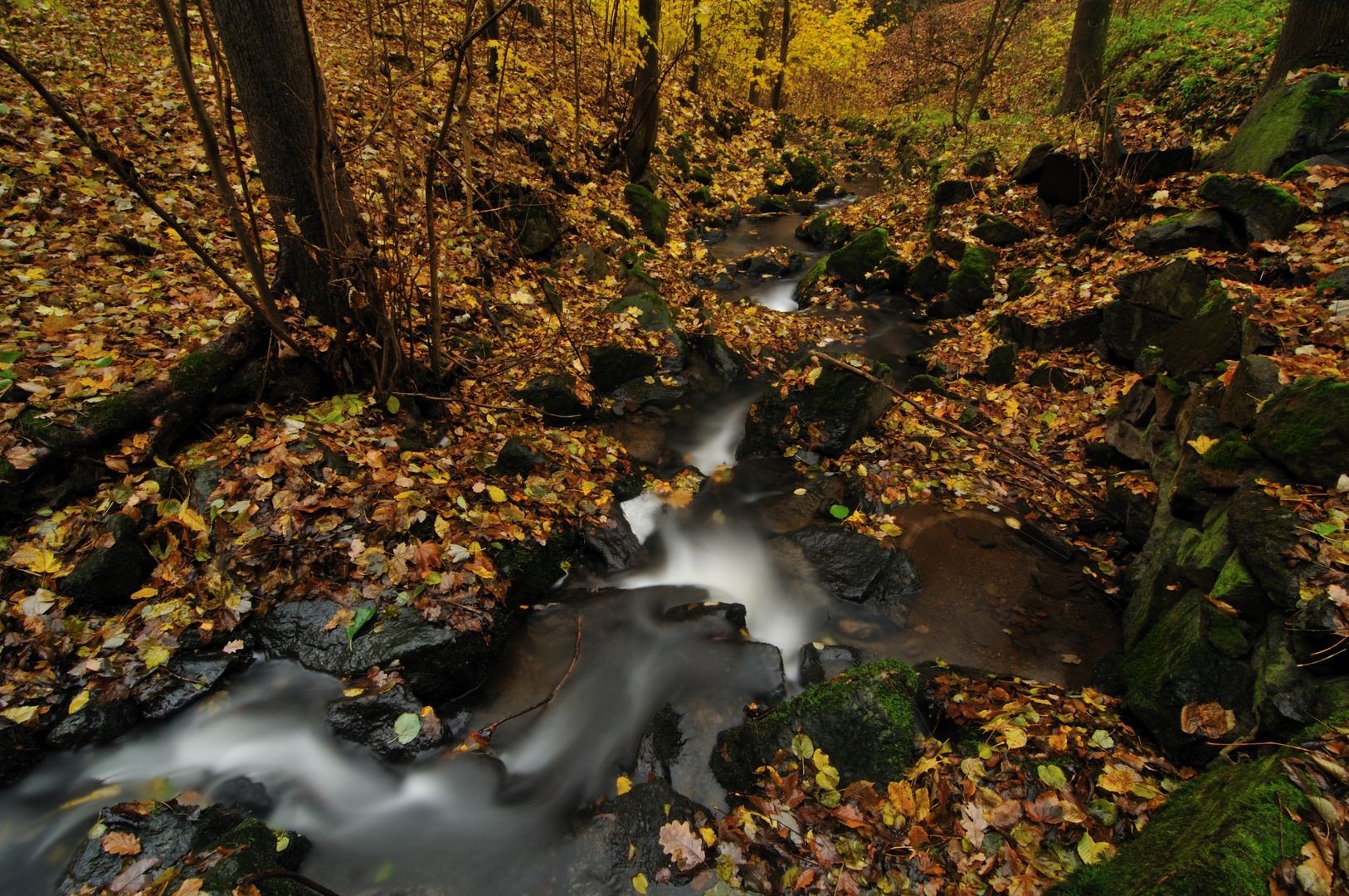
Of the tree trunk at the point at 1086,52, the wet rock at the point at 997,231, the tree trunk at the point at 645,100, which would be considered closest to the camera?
the wet rock at the point at 997,231

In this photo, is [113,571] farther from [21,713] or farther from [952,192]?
[952,192]

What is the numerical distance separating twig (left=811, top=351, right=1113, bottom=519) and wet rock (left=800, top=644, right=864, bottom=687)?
9.47 feet

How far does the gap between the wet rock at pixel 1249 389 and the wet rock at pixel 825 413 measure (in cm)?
301

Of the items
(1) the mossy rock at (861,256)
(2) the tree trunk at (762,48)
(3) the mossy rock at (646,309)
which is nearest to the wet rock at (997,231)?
(1) the mossy rock at (861,256)

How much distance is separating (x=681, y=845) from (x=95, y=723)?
3.82m

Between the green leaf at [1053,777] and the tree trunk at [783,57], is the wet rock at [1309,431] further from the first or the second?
the tree trunk at [783,57]

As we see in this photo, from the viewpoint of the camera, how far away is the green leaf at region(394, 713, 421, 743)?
379 cm

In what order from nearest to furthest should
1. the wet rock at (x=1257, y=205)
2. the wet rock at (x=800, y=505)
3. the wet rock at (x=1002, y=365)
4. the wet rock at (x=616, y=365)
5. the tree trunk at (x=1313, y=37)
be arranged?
1. the wet rock at (x=1257, y=205)
2. the wet rock at (x=800, y=505)
3. the tree trunk at (x=1313, y=37)
4. the wet rock at (x=1002, y=365)
5. the wet rock at (x=616, y=365)

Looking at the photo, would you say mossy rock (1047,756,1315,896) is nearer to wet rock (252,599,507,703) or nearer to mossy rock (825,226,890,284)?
wet rock (252,599,507,703)

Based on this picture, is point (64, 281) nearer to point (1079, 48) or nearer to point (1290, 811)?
point (1290, 811)

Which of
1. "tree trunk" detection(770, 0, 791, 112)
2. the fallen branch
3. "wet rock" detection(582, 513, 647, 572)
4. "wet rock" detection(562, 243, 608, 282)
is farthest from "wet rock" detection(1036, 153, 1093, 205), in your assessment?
"tree trunk" detection(770, 0, 791, 112)

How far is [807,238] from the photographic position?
45.0ft

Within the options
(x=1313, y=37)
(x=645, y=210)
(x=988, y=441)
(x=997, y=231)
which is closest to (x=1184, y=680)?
(x=988, y=441)

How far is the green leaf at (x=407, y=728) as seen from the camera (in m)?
3.79
